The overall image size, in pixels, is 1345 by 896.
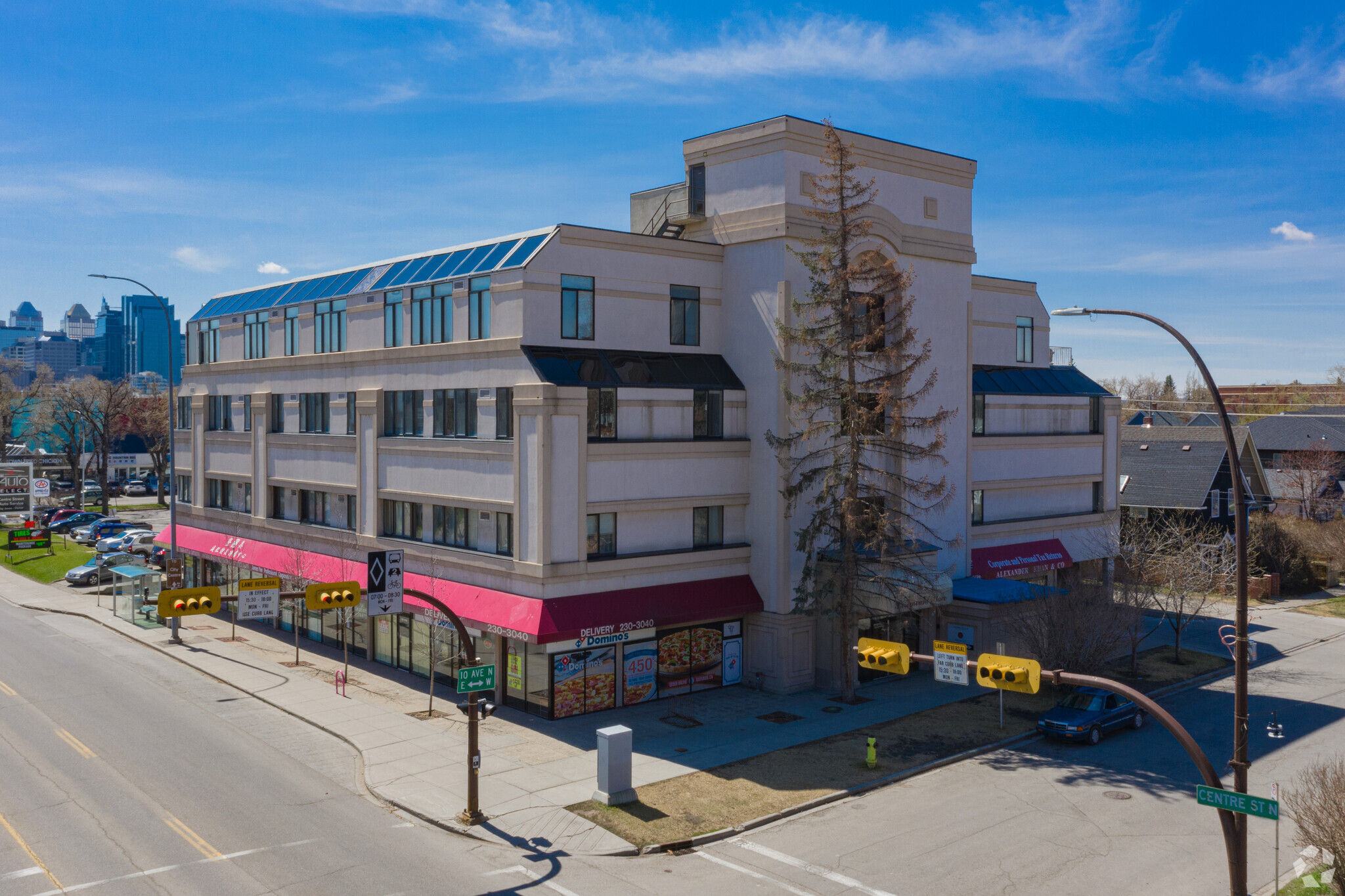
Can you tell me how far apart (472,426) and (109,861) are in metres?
16.7

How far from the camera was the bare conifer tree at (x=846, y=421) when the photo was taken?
1192 inches

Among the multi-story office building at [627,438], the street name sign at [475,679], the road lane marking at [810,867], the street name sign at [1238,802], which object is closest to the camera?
the street name sign at [1238,802]

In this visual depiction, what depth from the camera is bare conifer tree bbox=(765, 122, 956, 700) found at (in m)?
30.3

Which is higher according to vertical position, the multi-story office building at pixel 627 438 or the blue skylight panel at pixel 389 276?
the blue skylight panel at pixel 389 276

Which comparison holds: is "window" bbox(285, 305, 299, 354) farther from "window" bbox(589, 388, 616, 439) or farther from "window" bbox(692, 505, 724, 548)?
"window" bbox(692, 505, 724, 548)

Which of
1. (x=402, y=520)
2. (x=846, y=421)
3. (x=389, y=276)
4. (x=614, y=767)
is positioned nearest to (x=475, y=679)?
(x=614, y=767)

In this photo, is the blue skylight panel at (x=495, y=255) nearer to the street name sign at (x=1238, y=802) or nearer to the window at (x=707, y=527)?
the window at (x=707, y=527)

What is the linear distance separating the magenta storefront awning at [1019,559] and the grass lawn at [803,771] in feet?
A: 22.5

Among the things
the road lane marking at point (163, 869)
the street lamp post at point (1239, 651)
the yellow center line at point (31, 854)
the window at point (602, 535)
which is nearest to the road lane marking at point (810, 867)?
the street lamp post at point (1239, 651)

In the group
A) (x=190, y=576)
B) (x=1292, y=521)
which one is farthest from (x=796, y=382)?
(x=1292, y=521)

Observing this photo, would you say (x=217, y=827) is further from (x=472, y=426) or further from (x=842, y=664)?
(x=842, y=664)

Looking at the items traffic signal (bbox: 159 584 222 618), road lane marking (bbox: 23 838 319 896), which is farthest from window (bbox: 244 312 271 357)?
road lane marking (bbox: 23 838 319 896)

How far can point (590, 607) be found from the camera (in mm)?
29109

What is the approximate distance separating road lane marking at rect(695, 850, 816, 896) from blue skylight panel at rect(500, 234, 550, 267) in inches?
733
